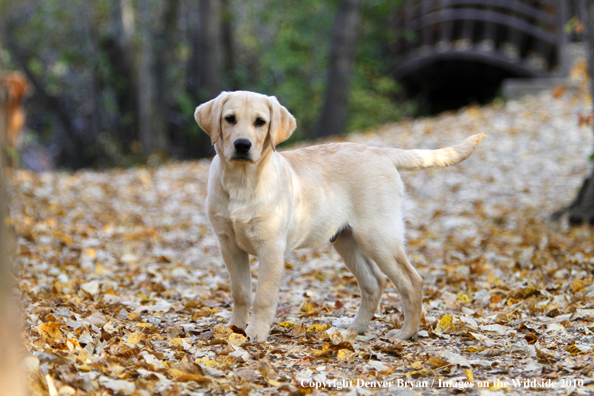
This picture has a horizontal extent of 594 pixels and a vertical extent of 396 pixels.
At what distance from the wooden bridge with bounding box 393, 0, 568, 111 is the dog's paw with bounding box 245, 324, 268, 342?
1254 cm

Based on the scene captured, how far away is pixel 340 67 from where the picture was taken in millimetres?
13789

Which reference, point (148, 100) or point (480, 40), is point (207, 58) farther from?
point (480, 40)

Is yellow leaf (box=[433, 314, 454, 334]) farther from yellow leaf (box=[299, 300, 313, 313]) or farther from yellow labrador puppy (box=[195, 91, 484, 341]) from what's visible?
yellow leaf (box=[299, 300, 313, 313])

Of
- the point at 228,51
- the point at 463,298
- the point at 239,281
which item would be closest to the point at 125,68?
the point at 228,51

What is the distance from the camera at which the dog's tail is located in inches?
146

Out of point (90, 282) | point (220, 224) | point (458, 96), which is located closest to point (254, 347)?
point (220, 224)

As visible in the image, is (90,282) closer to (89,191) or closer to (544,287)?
(544,287)

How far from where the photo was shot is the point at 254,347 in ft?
10.7

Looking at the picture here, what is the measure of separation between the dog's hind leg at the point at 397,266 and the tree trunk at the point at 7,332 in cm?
199

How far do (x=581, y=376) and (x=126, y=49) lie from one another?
13217 mm

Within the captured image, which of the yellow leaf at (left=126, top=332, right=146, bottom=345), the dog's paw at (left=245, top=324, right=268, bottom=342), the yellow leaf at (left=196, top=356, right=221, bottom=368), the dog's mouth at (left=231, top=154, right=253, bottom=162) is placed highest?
the dog's mouth at (left=231, top=154, right=253, bottom=162)

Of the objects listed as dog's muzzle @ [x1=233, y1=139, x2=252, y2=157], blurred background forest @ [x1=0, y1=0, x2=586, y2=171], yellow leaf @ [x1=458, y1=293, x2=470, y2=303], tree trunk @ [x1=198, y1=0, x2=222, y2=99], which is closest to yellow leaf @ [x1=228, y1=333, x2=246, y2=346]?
dog's muzzle @ [x1=233, y1=139, x2=252, y2=157]

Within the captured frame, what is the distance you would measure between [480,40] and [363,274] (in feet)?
49.5

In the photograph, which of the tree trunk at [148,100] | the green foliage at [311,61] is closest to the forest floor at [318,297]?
the tree trunk at [148,100]
